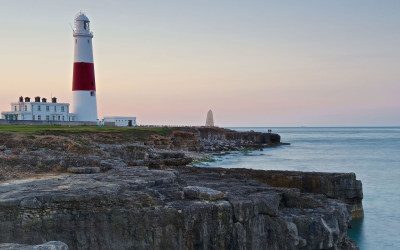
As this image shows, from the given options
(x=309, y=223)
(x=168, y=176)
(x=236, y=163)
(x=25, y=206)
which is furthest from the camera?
(x=236, y=163)

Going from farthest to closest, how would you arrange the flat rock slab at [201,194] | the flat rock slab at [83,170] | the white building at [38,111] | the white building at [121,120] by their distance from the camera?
the white building at [121,120]
the white building at [38,111]
the flat rock slab at [83,170]
the flat rock slab at [201,194]

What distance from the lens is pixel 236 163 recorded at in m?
48.2

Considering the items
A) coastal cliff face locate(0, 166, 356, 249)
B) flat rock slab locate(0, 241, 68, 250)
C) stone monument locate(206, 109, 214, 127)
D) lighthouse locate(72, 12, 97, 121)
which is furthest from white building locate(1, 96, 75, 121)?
stone monument locate(206, 109, 214, 127)

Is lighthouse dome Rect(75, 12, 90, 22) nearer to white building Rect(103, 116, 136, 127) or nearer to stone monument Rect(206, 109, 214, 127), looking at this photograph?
white building Rect(103, 116, 136, 127)

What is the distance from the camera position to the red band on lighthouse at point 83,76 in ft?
170

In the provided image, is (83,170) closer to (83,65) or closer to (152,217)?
(152,217)

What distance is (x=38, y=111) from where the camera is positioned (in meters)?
59.1

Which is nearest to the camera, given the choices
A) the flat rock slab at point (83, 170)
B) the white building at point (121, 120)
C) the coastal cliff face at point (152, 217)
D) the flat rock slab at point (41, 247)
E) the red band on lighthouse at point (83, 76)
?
the flat rock slab at point (41, 247)

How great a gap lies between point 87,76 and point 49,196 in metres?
43.0

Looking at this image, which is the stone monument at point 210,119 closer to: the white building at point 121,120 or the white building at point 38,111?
the white building at point 121,120

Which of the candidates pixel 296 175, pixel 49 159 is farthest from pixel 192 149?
pixel 49 159

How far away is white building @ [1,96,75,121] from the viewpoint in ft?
191

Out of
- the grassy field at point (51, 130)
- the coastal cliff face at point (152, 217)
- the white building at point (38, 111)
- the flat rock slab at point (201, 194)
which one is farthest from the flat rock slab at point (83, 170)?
the white building at point (38, 111)

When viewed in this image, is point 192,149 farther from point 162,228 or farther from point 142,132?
point 162,228
